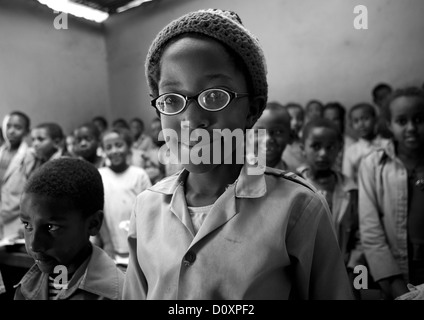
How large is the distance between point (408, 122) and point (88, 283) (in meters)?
1.06

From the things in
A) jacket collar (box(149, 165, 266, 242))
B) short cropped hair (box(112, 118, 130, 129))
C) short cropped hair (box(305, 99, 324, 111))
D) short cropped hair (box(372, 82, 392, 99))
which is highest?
short cropped hair (box(372, 82, 392, 99))

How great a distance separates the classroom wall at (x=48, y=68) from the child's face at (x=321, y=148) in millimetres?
1147

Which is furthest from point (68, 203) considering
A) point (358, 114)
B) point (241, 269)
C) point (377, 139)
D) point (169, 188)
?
point (358, 114)

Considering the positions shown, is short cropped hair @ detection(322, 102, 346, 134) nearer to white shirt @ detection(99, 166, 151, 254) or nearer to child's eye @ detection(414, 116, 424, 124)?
white shirt @ detection(99, 166, 151, 254)

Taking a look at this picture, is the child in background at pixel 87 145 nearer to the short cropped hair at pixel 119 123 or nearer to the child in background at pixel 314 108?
the short cropped hair at pixel 119 123

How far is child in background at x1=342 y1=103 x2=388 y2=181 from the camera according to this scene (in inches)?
103

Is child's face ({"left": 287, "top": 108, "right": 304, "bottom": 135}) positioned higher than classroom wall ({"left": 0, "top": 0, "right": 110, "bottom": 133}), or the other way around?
classroom wall ({"left": 0, "top": 0, "right": 110, "bottom": 133})

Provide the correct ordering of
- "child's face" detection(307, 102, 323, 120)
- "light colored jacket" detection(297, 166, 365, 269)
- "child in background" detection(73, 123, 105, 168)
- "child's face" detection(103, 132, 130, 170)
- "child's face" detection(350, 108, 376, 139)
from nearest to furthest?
"light colored jacket" detection(297, 166, 365, 269) < "child's face" detection(103, 132, 130, 170) < "child in background" detection(73, 123, 105, 168) < "child's face" detection(350, 108, 376, 139) < "child's face" detection(307, 102, 323, 120)

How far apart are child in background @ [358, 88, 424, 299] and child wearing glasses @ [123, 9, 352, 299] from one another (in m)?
0.53

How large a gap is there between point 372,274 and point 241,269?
0.77 meters

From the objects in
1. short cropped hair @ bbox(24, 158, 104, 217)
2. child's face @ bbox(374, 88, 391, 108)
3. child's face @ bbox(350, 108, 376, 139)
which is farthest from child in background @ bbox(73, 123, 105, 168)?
child's face @ bbox(374, 88, 391, 108)

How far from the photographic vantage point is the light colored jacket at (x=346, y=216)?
133cm

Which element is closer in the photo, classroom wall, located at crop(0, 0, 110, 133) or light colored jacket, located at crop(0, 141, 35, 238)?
classroom wall, located at crop(0, 0, 110, 133)

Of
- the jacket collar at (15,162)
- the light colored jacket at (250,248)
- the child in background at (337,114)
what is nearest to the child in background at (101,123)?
the jacket collar at (15,162)
